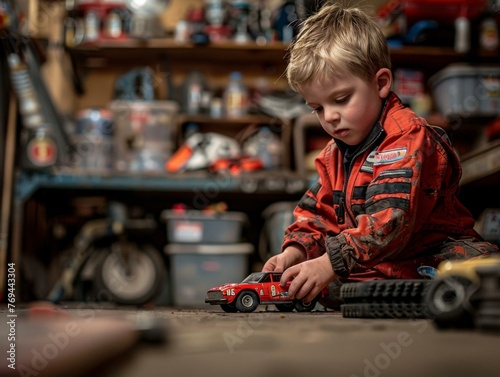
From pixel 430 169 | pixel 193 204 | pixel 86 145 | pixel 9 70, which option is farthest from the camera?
pixel 193 204

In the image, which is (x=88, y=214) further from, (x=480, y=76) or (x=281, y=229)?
(x=480, y=76)

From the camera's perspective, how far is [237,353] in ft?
1.74

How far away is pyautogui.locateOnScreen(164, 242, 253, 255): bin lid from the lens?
11.9 ft

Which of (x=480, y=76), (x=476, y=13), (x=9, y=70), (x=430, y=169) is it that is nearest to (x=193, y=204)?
(x=9, y=70)

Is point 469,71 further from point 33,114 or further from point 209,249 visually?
point 33,114

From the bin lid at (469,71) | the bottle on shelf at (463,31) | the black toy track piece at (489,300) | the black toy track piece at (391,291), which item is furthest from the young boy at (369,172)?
the bottle on shelf at (463,31)

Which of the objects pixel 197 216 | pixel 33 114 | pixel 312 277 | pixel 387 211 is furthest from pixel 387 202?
pixel 33 114

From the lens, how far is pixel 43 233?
4293mm

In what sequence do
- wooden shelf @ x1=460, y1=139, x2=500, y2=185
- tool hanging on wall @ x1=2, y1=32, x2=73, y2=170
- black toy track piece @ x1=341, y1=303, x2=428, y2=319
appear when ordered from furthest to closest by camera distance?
tool hanging on wall @ x1=2, y1=32, x2=73, y2=170, wooden shelf @ x1=460, y1=139, x2=500, y2=185, black toy track piece @ x1=341, y1=303, x2=428, y2=319

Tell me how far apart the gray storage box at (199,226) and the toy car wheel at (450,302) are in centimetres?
283

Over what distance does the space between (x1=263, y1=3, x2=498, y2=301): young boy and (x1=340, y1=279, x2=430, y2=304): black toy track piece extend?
0.24m

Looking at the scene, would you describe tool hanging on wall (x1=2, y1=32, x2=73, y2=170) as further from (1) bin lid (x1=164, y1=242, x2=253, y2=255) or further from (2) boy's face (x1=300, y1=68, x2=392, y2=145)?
(2) boy's face (x1=300, y1=68, x2=392, y2=145)

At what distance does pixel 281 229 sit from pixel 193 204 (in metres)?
0.85

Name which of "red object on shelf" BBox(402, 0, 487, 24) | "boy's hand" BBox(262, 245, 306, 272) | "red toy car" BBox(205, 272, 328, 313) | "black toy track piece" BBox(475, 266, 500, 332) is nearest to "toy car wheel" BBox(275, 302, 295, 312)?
"red toy car" BBox(205, 272, 328, 313)
